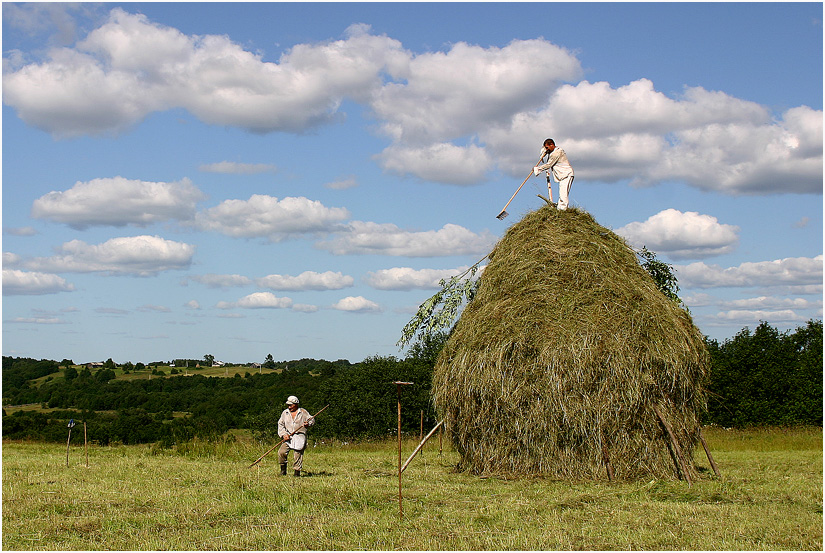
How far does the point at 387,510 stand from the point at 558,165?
9.47m

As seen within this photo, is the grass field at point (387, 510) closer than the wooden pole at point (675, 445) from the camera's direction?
Yes

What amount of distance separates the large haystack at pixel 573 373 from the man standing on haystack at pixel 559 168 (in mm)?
1893

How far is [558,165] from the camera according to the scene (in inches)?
649

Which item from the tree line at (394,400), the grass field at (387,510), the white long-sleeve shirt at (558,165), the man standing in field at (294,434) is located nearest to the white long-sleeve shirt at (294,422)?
the man standing in field at (294,434)

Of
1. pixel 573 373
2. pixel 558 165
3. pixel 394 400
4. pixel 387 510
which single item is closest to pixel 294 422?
pixel 387 510

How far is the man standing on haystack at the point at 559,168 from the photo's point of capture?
16.3 m

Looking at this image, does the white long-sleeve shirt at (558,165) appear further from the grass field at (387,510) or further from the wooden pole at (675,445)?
the grass field at (387,510)

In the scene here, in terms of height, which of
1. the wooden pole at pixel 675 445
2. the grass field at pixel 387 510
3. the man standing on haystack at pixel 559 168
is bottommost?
the grass field at pixel 387 510

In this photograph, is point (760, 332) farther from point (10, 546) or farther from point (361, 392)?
point (10, 546)

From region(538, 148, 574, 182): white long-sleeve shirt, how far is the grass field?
6996mm

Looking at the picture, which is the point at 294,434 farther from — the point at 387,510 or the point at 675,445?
the point at 675,445

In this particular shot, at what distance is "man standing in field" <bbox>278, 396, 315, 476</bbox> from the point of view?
1477 centimetres

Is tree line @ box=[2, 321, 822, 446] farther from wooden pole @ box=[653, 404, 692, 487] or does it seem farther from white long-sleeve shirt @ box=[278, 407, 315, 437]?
wooden pole @ box=[653, 404, 692, 487]

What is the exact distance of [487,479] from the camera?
43.5ft
